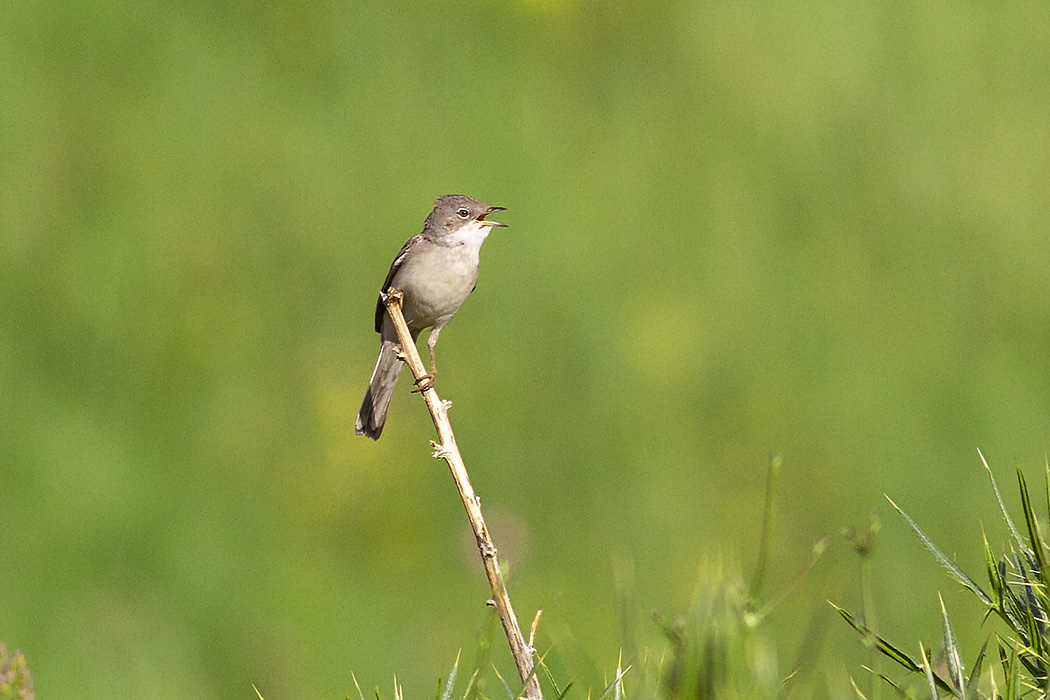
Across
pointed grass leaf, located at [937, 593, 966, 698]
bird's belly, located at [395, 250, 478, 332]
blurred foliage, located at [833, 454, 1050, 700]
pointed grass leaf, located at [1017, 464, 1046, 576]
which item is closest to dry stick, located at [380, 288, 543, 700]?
blurred foliage, located at [833, 454, 1050, 700]

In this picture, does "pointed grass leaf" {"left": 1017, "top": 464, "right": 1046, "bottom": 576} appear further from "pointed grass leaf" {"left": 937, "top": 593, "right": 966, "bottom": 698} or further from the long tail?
the long tail

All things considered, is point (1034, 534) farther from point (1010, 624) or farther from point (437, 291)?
point (437, 291)

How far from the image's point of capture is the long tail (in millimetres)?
5035

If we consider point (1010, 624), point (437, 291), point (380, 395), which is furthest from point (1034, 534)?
point (380, 395)

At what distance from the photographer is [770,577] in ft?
20.8

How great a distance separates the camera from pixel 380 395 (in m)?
5.06

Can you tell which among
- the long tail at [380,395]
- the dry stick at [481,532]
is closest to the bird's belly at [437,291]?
the long tail at [380,395]

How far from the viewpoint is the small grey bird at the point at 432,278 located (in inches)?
196

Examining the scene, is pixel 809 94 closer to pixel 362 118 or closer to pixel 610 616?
pixel 362 118

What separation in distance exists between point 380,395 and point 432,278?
0.49 meters

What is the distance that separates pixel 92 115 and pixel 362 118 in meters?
1.52

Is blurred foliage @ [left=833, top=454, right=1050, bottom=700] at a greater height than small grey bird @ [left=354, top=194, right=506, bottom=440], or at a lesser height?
greater

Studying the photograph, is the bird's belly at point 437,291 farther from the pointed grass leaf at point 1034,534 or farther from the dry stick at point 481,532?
the pointed grass leaf at point 1034,534

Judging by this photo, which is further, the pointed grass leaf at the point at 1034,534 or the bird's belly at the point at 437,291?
the bird's belly at the point at 437,291
